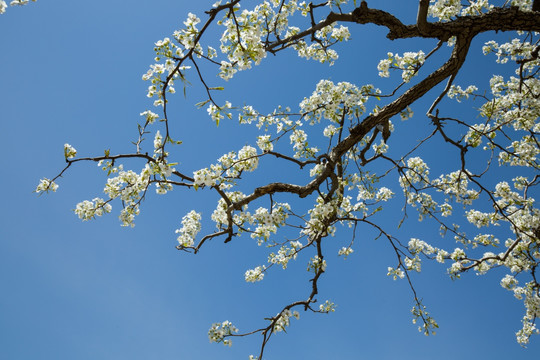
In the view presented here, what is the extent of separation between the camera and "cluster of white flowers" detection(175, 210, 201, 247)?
5.29 metres

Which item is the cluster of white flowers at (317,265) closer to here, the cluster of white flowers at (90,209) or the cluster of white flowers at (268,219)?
the cluster of white flowers at (268,219)

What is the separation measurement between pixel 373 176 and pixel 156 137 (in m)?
3.92

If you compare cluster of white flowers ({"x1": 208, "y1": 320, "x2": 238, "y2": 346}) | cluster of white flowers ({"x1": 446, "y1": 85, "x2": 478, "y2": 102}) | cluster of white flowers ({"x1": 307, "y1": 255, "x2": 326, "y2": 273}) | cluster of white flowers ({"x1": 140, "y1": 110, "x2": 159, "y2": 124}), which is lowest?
cluster of white flowers ({"x1": 208, "y1": 320, "x2": 238, "y2": 346})

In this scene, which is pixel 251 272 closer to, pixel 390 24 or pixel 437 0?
pixel 390 24

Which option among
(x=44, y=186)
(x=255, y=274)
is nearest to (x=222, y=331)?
(x=255, y=274)

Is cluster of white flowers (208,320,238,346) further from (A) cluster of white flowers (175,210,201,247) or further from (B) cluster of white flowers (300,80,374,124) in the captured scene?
(B) cluster of white flowers (300,80,374,124)

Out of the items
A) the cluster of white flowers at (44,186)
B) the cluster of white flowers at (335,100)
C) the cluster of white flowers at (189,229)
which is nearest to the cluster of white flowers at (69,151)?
the cluster of white flowers at (44,186)

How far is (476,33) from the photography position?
5.13m

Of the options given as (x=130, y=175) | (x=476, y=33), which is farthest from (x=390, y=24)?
(x=130, y=175)

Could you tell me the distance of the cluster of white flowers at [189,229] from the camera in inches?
208

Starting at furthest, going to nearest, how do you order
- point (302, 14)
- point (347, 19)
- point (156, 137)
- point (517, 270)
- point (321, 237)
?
point (517, 270), point (302, 14), point (321, 237), point (347, 19), point (156, 137)

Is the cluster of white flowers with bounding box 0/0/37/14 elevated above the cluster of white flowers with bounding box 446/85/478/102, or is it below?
below

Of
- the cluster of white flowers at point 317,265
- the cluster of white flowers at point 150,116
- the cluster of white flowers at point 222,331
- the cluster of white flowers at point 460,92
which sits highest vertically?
the cluster of white flowers at point 460,92

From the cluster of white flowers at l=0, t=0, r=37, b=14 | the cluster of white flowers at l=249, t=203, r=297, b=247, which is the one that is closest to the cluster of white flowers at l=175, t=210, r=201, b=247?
the cluster of white flowers at l=249, t=203, r=297, b=247
